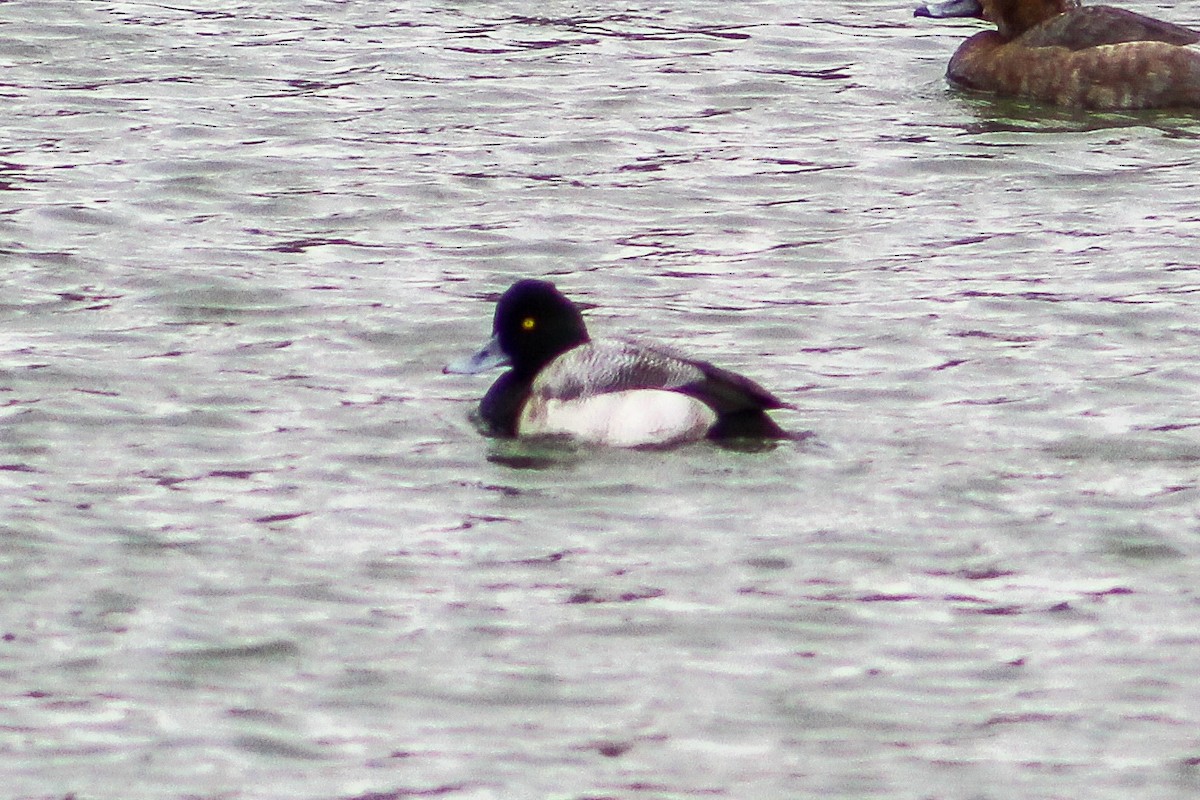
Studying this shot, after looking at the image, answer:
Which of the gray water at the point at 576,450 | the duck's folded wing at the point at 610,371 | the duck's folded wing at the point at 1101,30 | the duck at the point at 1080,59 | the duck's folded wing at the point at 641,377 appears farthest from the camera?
the duck's folded wing at the point at 1101,30

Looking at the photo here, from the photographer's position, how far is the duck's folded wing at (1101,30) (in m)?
13.1

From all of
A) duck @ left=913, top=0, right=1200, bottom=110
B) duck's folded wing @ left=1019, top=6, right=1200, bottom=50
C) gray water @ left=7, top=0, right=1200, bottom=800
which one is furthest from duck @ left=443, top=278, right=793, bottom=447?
duck's folded wing @ left=1019, top=6, right=1200, bottom=50

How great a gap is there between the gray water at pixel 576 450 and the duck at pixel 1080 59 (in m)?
0.17

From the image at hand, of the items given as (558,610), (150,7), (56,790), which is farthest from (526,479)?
(150,7)

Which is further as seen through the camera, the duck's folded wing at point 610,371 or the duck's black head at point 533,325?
the duck's black head at point 533,325

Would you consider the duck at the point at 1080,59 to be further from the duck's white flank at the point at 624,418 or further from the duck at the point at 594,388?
the duck's white flank at the point at 624,418

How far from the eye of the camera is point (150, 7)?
14906 mm

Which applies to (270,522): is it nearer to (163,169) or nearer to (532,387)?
(532,387)

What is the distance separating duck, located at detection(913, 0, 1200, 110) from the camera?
12945mm

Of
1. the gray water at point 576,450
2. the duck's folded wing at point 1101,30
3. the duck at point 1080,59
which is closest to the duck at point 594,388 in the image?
the gray water at point 576,450

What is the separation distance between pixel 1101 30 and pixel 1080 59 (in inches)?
9.0

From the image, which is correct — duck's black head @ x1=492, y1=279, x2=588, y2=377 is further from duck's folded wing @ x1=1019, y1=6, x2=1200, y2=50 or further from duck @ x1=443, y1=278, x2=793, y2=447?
duck's folded wing @ x1=1019, y1=6, x2=1200, y2=50

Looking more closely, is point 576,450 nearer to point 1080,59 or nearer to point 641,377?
point 641,377

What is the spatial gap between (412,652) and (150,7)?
9.25 meters
